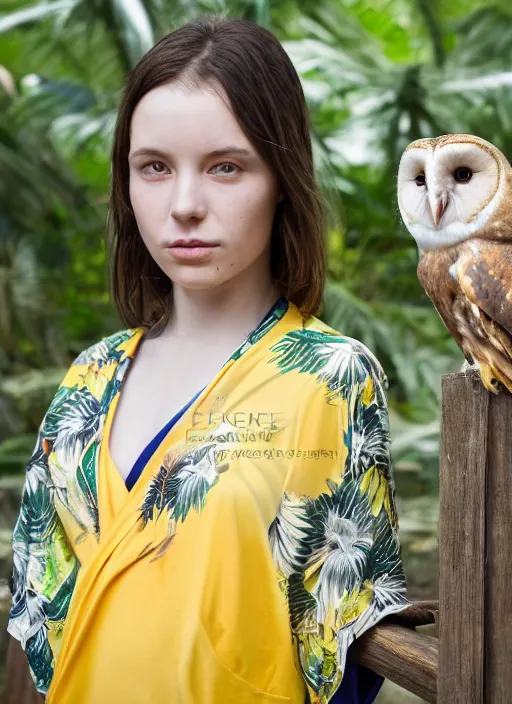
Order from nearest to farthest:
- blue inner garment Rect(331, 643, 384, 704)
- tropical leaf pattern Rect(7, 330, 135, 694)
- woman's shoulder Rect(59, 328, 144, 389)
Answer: blue inner garment Rect(331, 643, 384, 704), tropical leaf pattern Rect(7, 330, 135, 694), woman's shoulder Rect(59, 328, 144, 389)

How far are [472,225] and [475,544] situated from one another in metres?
0.39

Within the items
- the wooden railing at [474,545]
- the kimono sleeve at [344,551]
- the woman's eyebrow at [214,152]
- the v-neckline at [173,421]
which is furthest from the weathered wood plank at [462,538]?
the woman's eyebrow at [214,152]

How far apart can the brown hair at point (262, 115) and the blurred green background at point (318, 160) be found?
1386 millimetres

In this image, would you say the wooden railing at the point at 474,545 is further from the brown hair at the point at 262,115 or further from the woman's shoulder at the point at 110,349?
the woman's shoulder at the point at 110,349

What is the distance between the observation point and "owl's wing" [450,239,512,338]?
109cm

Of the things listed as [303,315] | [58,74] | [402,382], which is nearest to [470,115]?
[402,382]

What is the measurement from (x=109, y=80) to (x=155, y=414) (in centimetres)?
237

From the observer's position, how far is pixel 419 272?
3.91ft

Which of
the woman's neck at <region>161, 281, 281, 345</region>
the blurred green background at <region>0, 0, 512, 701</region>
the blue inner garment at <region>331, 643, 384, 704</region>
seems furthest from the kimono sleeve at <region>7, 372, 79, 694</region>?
the blurred green background at <region>0, 0, 512, 701</region>

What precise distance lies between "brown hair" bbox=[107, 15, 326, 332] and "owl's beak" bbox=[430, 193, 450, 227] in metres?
0.27

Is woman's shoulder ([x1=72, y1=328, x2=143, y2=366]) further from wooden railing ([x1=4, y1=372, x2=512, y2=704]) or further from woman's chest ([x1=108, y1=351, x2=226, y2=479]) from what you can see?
wooden railing ([x1=4, y1=372, x2=512, y2=704])

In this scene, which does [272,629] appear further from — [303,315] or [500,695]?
[303,315]

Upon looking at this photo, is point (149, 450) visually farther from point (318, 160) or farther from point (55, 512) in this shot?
point (318, 160)

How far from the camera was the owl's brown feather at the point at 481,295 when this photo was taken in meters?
1.09
